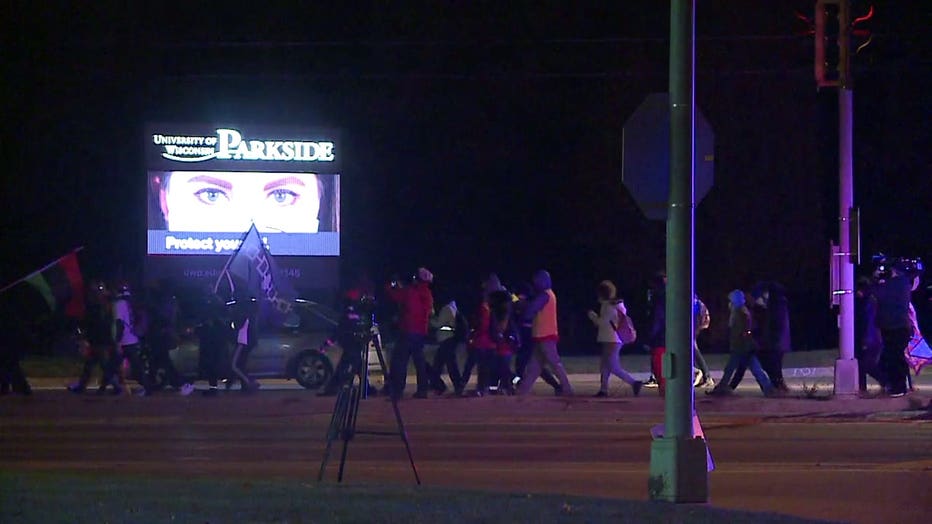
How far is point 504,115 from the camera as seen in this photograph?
157ft

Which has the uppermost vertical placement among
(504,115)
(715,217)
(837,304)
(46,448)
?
(504,115)

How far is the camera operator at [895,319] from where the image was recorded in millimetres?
19359

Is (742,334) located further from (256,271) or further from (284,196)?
(284,196)

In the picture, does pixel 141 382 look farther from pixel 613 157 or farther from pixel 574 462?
pixel 613 157

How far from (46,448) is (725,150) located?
27390 mm

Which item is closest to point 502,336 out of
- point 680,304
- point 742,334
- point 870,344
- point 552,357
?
point 552,357

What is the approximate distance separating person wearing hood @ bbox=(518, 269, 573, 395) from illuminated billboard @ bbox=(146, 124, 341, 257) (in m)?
19.6

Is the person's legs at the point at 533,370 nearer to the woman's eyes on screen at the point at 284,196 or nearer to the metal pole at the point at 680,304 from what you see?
the metal pole at the point at 680,304

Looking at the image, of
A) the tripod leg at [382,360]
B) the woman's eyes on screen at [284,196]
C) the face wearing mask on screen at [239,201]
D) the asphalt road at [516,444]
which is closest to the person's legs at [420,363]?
the asphalt road at [516,444]

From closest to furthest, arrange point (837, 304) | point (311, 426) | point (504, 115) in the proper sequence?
point (311, 426), point (837, 304), point (504, 115)

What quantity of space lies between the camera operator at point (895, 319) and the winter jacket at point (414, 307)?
6.49 meters

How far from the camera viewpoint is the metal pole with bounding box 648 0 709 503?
9.62 metres

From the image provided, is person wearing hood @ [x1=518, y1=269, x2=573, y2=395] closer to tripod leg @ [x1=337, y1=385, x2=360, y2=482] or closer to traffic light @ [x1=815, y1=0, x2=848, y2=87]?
traffic light @ [x1=815, y1=0, x2=848, y2=87]

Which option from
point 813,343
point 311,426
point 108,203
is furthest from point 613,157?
point 311,426
